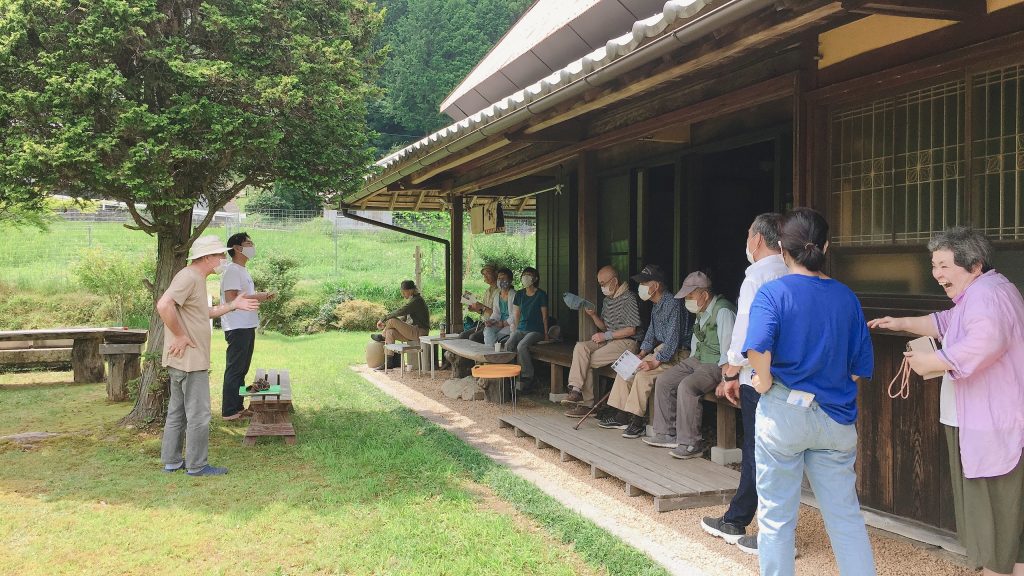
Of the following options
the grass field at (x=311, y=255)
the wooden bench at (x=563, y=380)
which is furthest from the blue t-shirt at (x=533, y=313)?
the grass field at (x=311, y=255)

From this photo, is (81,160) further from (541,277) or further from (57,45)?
(541,277)

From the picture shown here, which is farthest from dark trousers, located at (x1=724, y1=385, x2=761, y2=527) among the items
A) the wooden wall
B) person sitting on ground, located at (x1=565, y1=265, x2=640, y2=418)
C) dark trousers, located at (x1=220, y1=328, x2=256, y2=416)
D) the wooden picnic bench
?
the wooden picnic bench

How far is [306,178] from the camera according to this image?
22.5 ft

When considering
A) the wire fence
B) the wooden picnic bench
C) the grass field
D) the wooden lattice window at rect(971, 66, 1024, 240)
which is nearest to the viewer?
the wooden lattice window at rect(971, 66, 1024, 240)

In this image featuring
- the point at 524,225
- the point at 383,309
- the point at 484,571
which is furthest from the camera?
the point at 524,225

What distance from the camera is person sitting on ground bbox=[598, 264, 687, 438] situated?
591 centimetres

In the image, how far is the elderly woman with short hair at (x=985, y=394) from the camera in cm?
283

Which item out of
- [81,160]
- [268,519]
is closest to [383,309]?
[81,160]

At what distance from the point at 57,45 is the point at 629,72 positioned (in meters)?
4.66

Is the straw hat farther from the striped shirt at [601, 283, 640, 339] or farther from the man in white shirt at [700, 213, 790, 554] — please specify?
the man in white shirt at [700, 213, 790, 554]

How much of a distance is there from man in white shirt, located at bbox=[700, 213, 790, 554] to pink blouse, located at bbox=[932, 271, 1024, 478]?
30.9 inches

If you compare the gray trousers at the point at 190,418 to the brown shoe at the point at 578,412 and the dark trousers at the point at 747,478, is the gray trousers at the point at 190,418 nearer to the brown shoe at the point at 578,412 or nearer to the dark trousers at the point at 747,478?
the brown shoe at the point at 578,412

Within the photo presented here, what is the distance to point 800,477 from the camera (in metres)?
2.81

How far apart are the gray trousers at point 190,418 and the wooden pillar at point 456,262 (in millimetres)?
5815
